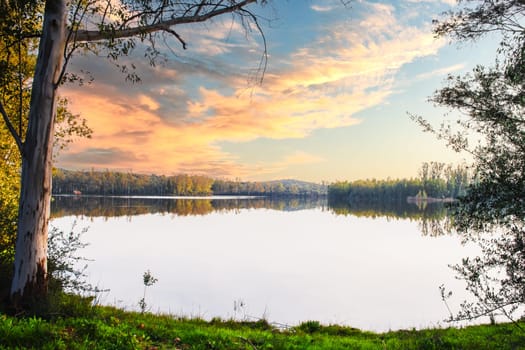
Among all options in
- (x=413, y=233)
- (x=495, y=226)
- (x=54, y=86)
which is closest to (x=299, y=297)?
(x=495, y=226)

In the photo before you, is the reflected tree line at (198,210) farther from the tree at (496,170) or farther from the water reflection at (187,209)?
the tree at (496,170)

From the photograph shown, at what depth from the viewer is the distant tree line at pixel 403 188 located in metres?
123

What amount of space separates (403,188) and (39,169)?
486 ft

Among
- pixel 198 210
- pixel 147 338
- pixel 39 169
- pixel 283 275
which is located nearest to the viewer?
pixel 147 338

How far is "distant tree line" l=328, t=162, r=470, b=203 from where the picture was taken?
12275 cm

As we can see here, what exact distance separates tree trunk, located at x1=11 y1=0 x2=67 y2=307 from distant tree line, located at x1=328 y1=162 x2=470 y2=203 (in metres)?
109

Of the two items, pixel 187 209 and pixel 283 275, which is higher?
pixel 187 209

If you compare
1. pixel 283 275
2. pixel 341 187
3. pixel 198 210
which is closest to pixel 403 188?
pixel 341 187

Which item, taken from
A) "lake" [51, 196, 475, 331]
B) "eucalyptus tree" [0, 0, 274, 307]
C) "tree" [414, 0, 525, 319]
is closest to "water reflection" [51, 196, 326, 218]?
"lake" [51, 196, 475, 331]

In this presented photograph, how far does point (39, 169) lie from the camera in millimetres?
6227

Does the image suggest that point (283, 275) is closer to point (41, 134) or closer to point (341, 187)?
point (41, 134)

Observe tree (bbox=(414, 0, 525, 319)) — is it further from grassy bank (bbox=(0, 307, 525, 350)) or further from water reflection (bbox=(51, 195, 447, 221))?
water reflection (bbox=(51, 195, 447, 221))

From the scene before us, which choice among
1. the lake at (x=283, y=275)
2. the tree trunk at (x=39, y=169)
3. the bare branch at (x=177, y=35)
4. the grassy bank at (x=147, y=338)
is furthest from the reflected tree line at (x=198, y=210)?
the tree trunk at (x=39, y=169)

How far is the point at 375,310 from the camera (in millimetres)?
14305
